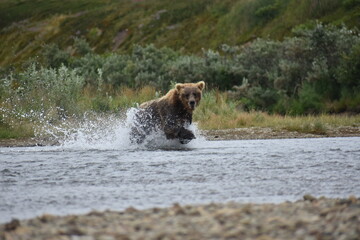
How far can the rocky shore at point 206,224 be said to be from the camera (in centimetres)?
526

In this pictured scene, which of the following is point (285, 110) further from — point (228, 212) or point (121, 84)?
point (228, 212)

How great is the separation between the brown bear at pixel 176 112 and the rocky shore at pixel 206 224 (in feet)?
25.9

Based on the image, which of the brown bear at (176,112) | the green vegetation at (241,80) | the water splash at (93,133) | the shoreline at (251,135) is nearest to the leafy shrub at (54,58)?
the green vegetation at (241,80)

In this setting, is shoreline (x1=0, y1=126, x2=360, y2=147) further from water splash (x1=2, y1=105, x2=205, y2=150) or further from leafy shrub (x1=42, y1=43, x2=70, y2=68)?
leafy shrub (x1=42, y1=43, x2=70, y2=68)

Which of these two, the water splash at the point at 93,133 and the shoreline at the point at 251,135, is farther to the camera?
the shoreline at the point at 251,135

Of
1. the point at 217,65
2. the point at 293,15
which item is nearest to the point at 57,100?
the point at 217,65

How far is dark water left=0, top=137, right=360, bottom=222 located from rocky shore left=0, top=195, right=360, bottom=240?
43.0 inches

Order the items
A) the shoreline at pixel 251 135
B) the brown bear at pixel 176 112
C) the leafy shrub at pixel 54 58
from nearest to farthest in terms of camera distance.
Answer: the brown bear at pixel 176 112 < the shoreline at pixel 251 135 < the leafy shrub at pixel 54 58

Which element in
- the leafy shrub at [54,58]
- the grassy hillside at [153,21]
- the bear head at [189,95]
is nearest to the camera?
the bear head at [189,95]

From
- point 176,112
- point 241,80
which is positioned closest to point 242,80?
point 241,80

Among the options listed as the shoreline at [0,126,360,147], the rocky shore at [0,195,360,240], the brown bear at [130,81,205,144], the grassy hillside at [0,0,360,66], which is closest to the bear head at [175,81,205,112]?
the brown bear at [130,81,205,144]

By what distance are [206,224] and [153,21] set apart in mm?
60833

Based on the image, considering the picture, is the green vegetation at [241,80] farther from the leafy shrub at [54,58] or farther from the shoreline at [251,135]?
the shoreline at [251,135]

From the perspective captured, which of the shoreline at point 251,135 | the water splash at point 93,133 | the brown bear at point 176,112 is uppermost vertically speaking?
the brown bear at point 176,112
